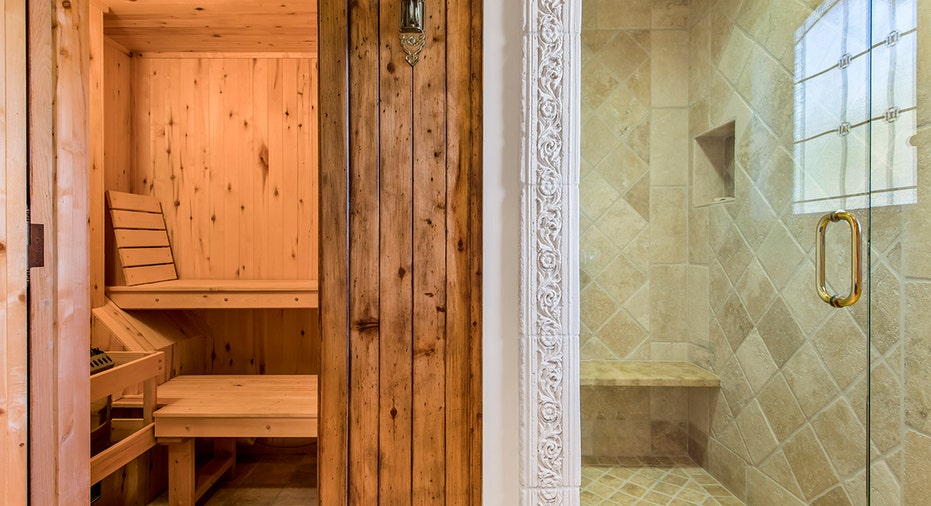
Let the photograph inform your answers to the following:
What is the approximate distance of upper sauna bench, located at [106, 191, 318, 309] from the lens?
7.39 feet

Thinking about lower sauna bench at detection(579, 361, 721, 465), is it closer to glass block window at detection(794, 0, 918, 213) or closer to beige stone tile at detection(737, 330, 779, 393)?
beige stone tile at detection(737, 330, 779, 393)

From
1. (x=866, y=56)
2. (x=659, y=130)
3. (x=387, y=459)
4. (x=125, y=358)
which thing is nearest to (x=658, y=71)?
(x=659, y=130)

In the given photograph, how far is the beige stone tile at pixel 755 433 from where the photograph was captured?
155cm

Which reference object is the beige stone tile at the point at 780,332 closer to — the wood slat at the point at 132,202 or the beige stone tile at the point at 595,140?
the beige stone tile at the point at 595,140

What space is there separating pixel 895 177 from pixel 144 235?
3.16 metres

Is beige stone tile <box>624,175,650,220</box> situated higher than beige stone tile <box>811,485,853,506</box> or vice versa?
beige stone tile <box>624,175,650,220</box>

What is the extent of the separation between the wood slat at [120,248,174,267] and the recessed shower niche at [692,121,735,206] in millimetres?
2650

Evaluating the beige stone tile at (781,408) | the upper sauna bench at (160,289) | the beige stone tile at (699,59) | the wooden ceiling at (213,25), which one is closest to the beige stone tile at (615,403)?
the beige stone tile at (781,408)

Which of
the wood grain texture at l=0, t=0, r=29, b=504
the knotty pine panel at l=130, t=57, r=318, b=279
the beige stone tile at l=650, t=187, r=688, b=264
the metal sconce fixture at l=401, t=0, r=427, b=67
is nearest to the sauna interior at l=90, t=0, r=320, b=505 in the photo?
the knotty pine panel at l=130, t=57, r=318, b=279

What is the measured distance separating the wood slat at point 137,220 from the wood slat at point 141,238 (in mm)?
28

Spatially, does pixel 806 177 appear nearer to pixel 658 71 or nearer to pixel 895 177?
pixel 895 177

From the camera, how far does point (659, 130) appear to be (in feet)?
5.19

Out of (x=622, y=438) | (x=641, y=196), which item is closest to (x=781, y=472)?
(x=622, y=438)

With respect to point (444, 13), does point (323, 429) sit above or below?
below
